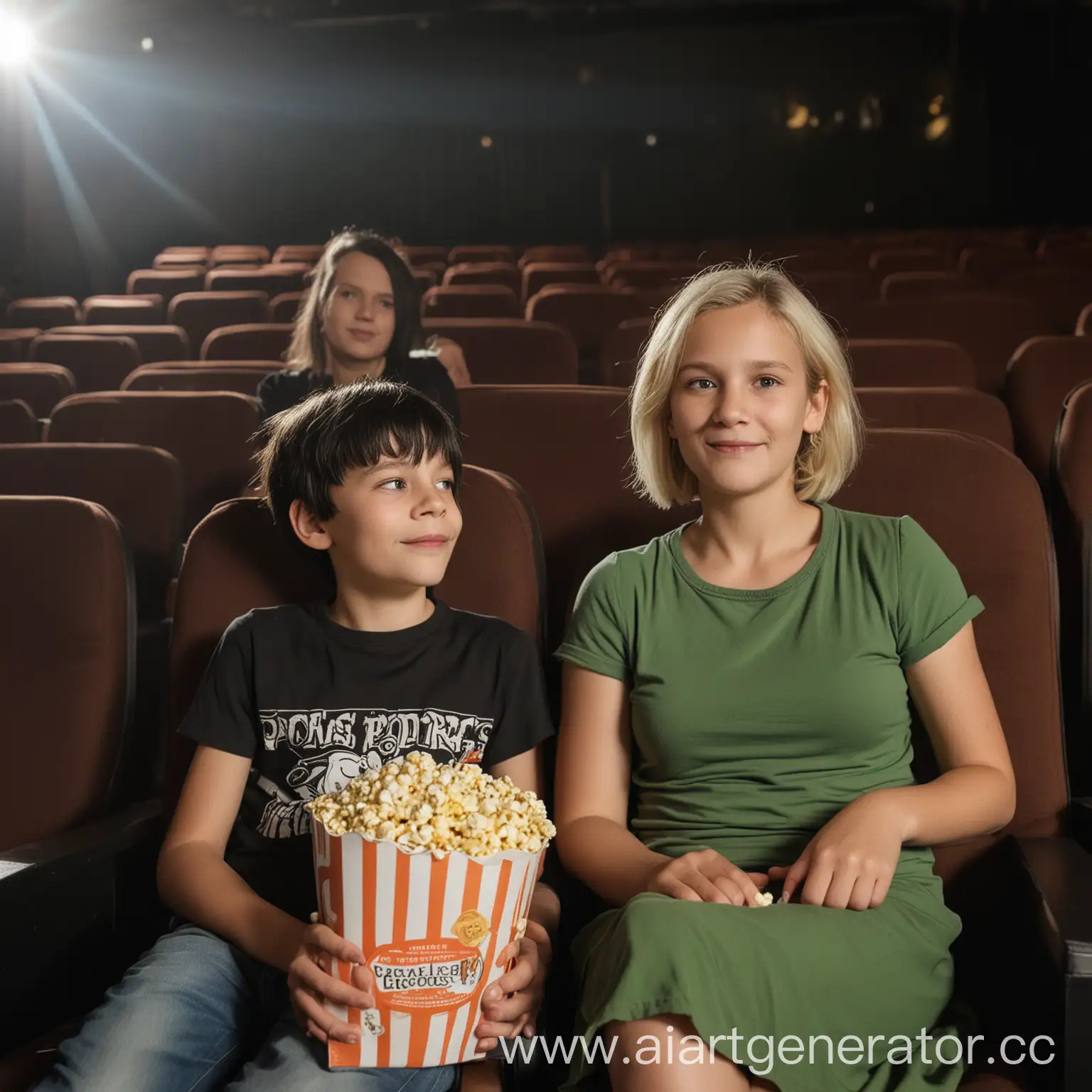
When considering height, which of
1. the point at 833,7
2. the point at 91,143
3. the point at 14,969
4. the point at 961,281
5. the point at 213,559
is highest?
the point at 833,7

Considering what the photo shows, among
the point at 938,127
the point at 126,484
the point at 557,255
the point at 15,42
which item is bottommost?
the point at 126,484

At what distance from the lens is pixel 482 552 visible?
4.31ft

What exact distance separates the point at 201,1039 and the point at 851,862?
0.53m

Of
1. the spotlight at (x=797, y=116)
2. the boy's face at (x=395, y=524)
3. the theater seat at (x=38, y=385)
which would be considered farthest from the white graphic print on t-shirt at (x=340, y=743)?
the spotlight at (x=797, y=116)

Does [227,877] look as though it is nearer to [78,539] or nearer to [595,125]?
[78,539]

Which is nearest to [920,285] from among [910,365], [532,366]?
[532,366]

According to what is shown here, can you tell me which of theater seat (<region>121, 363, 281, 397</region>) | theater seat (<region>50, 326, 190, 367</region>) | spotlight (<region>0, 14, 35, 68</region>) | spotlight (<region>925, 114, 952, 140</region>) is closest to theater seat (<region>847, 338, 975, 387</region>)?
theater seat (<region>121, 363, 281, 397</region>)

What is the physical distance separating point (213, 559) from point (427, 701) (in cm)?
29

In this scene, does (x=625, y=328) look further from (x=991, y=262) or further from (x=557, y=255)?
(x=557, y=255)

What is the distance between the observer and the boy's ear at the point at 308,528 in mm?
1243

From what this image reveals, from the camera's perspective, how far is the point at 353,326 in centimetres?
232

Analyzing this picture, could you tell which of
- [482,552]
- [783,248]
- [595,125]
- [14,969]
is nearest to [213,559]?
[482,552]

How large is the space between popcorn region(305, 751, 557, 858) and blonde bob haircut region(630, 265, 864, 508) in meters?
0.47

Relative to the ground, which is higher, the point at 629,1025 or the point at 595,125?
the point at 595,125
